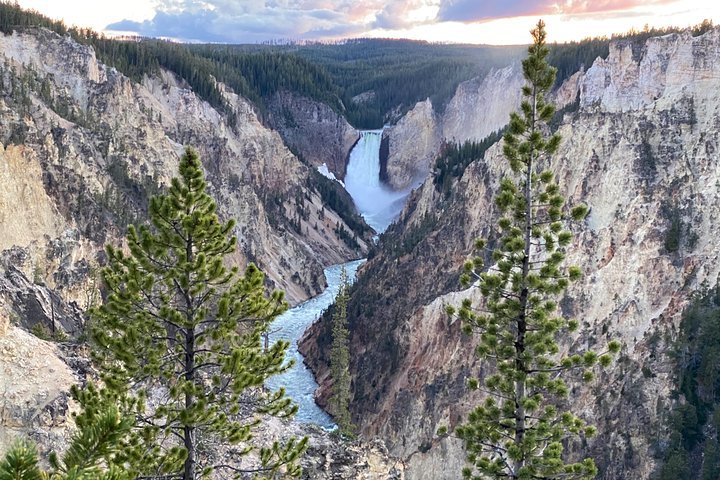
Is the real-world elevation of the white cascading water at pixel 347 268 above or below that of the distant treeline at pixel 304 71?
below

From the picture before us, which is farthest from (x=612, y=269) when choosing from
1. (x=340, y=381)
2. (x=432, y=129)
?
(x=432, y=129)

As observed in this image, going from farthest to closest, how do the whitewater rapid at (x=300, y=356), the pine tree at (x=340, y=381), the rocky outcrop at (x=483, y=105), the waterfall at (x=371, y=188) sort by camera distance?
1. the waterfall at (x=371, y=188)
2. the rocky outcrop at (x=483, y=105)
3. the whitewater rapid at (x=300, y=356)
4. the pine tree at (x=340, y=381)

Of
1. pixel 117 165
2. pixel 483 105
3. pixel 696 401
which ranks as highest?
pixel 483 105

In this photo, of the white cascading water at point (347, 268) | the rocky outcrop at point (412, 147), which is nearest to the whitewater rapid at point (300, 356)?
the white cascading water at point (347, 268)

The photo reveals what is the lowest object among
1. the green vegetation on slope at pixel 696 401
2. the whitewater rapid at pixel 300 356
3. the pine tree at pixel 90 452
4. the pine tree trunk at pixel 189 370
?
the whitewater rapid at pixel 300 356

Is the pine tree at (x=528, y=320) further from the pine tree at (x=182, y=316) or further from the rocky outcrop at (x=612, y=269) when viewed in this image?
the rocky outcrop at (x=612, y=269)

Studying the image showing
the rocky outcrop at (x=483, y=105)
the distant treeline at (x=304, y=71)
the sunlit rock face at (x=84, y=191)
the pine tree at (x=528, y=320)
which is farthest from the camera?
the rocky outcrop at (x=483, y=105)

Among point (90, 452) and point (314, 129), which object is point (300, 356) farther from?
point (314, 129)

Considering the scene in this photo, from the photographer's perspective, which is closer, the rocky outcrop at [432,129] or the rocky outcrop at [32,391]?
the rocky outcrop at [32,391]

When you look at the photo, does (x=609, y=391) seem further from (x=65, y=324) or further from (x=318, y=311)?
(x=318, y=311)
